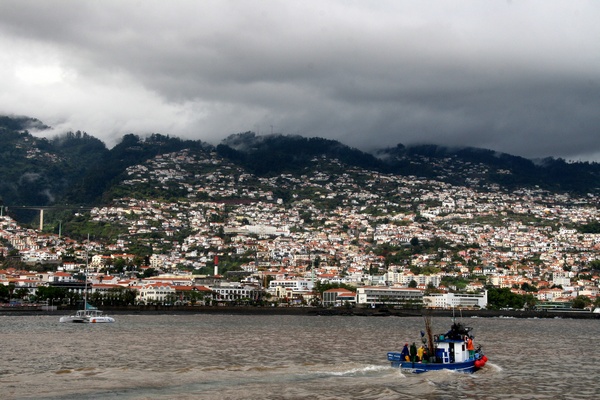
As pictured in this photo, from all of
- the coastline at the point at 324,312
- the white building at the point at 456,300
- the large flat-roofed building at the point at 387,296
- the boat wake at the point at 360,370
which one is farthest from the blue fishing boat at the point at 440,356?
the large flat-roofed building at the point at 387,296

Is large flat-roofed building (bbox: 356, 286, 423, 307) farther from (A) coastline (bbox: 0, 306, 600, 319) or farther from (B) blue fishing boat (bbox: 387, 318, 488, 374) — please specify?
(B) blue fishing boat (bbox: 387, 318, 488, 374)

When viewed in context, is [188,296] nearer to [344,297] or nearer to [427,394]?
[344,297]

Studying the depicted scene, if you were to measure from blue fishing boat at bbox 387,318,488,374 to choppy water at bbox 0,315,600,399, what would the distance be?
0.59 meters

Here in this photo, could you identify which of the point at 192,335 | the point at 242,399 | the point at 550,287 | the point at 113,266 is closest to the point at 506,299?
the point at 550,287

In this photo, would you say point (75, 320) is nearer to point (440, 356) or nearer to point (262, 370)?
point (262, 370)

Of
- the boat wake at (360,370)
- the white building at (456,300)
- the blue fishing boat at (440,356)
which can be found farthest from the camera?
the white building at (456,300)

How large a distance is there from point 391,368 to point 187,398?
12238mm

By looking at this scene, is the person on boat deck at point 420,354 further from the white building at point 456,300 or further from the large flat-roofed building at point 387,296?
the large flat-roofed building at point 387,296

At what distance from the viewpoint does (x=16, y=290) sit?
135 m

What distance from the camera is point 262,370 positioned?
128ft

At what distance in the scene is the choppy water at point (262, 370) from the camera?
1303 inches

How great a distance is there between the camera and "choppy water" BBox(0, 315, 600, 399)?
33.1 m

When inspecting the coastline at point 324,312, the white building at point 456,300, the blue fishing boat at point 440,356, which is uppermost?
the white building at point 456,300

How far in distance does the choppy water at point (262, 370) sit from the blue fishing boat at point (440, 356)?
0.59m
